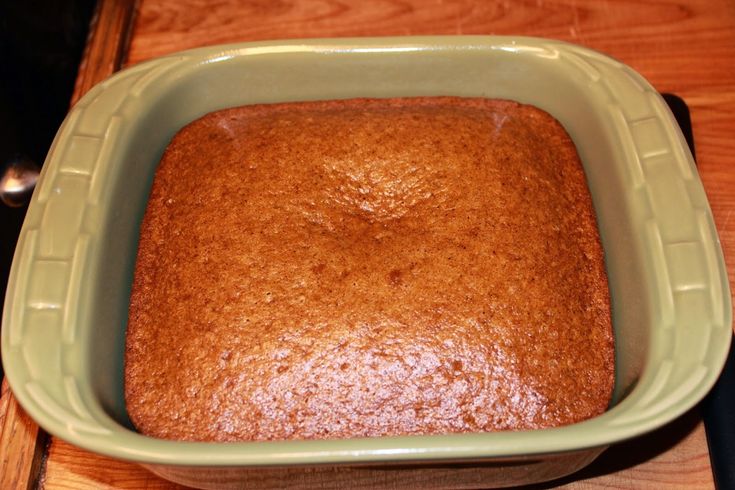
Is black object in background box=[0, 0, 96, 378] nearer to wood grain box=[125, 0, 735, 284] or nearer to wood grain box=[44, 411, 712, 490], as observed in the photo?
wood grain box=[125, 0, 735, 284]

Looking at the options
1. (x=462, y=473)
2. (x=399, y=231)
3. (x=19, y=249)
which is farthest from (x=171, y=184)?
(x=462, y=473)

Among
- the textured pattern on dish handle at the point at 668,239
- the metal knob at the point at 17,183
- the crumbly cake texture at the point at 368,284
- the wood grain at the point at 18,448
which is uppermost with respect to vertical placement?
the textured pattern on dish handle at the point at 668,239

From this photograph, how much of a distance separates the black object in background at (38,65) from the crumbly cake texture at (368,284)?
0.56 meters

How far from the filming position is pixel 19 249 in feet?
3.64

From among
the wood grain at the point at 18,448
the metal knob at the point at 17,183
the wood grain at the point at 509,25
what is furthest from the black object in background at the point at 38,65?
the wood grain at the point at 18,448

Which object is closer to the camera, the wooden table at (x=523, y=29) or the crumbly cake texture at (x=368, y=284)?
the crumbly cake texture at (x=368, y=284)

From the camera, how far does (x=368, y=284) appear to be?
45.4 inches

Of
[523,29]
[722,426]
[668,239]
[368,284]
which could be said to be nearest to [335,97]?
[368,284]

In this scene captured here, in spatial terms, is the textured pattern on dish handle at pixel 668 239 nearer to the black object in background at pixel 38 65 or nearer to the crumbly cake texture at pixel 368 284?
the crumbly cake texture at pixel 368 284

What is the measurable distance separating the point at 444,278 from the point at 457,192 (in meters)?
0.17

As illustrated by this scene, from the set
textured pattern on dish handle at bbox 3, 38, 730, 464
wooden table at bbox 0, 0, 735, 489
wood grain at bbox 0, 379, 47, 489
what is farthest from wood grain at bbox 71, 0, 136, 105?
wood grain at bbox 0, 379, 47, 489

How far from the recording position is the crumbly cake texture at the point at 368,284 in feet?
3.60

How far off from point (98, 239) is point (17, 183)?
2.04 ft

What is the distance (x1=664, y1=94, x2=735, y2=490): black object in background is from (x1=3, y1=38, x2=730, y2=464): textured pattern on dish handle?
0.24 meters
